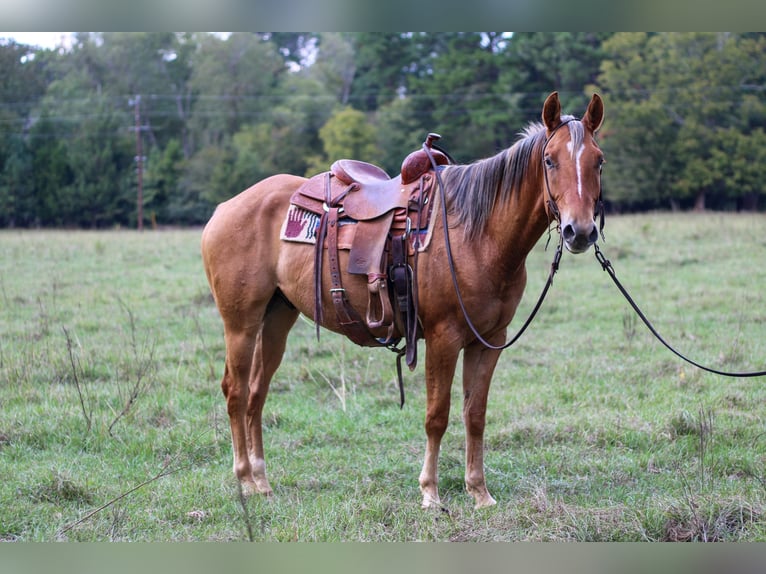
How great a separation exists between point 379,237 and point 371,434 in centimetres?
192

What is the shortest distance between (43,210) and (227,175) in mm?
7846

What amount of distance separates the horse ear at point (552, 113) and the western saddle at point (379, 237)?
2.95ft

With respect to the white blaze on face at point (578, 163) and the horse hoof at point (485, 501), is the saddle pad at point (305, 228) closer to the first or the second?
the white blaze on face at point (578, 163)

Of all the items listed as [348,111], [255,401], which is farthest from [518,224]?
[348,111]

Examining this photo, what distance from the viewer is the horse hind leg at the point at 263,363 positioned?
16.5ft

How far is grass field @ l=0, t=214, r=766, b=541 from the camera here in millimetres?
4066

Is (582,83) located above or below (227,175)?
above

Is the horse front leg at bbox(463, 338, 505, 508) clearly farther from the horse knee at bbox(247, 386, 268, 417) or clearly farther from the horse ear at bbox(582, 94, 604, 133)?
the horse knee at bbox(247, 386, 268, 417)

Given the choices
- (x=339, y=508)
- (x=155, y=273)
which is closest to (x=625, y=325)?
(x=339, y=508)

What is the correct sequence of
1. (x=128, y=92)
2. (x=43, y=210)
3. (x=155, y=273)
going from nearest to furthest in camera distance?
A: (x=155, y=273), (x=43, y=210), (x=128, y=92)

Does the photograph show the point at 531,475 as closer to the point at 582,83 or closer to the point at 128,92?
the point at 582,83

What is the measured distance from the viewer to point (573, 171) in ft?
12.4

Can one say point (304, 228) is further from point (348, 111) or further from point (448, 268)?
point (348, 111)

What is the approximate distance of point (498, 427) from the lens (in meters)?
5.80
